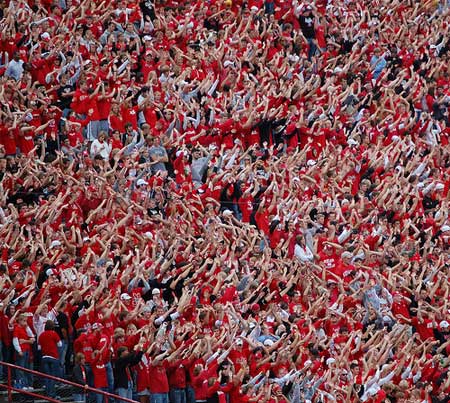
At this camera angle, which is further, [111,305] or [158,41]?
[158,41]

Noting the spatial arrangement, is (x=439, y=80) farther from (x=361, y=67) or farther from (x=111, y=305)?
(x=111, y=305)

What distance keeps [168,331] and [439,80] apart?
14739 millimetres

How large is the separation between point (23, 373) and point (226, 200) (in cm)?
814

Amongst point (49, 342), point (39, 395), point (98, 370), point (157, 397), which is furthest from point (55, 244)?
point (39, 395)

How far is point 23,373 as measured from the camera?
21781 mm

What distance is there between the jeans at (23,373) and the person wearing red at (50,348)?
250 millimetres

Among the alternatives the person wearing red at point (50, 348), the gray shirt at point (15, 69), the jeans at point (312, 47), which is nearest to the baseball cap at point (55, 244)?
the person wearing red at point (50, 348)

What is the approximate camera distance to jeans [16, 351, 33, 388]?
21766 mm

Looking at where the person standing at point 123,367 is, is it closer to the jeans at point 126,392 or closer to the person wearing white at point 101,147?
the jeans at point 126,392

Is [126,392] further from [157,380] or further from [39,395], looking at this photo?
[39,395]

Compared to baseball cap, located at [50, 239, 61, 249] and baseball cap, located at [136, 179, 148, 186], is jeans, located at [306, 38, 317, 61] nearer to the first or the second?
baseball cap, located at [136, 179, 148, 186]

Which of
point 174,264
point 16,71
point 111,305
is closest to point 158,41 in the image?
point 16,71

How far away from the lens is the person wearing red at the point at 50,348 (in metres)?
22.1

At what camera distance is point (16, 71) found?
28703 mm
